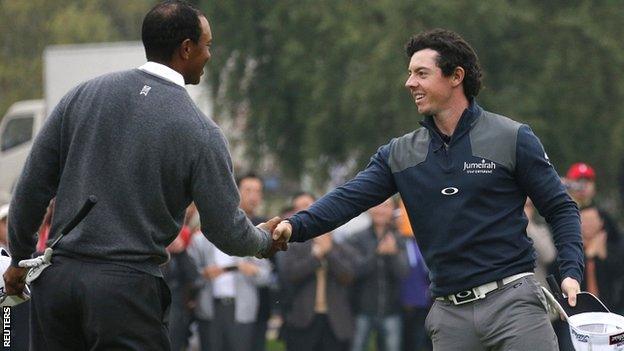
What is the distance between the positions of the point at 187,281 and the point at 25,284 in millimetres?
6911

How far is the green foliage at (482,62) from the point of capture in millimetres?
19875

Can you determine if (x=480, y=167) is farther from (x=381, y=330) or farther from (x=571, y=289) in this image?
(x=381, y=330)

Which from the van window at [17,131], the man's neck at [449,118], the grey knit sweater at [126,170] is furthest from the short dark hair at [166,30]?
the van window at [17,131]

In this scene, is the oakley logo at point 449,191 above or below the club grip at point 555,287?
above

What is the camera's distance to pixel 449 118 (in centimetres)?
704

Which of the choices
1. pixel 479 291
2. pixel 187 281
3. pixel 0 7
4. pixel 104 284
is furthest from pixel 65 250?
pixel 0 7

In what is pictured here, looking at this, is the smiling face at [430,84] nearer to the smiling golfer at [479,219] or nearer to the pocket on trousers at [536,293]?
the smiling golfer at [479,219]

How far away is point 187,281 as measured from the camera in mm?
13414

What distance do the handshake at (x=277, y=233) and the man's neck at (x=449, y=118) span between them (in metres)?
0.92

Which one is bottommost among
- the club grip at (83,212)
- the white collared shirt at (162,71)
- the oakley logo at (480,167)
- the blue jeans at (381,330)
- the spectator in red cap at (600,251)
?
the blue jeans at (381,330)

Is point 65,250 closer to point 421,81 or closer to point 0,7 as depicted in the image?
point 421,81

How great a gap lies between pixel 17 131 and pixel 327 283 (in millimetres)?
18609

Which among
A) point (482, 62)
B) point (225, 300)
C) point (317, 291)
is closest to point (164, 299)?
point (225, 300)

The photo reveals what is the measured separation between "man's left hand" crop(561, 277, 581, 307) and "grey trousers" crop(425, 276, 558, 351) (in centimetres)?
16
